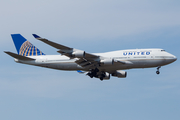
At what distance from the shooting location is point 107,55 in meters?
48.0

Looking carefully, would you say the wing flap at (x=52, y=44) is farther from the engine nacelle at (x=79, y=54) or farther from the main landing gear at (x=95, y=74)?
the main landing gear at (x=95, y=74)

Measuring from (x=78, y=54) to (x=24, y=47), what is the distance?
46.4 feet

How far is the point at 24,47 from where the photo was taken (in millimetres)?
54188

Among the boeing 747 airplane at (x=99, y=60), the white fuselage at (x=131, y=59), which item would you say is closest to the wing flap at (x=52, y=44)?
the boeing 747 airplane at (x=99, y=60)

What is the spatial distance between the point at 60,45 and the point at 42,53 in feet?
32.6

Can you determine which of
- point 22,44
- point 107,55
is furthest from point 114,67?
point 22,44

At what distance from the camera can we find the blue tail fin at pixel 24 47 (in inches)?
2087

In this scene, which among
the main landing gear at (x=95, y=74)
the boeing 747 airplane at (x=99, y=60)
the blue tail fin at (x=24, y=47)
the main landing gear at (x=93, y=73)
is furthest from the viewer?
the blue tail fin at (x=24, y=47)

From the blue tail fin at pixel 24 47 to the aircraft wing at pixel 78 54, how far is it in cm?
887

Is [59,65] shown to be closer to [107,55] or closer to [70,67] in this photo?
[70,67]

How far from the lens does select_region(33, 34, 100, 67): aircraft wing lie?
4255 cm

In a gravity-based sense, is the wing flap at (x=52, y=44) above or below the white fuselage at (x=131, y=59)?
above

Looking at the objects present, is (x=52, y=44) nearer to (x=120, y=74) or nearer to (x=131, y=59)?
(x=131, y=59)

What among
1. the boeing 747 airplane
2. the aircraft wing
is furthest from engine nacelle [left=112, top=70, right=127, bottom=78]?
the aircraft wing
